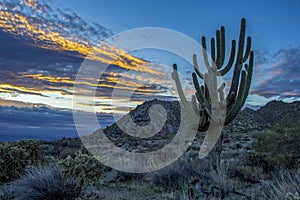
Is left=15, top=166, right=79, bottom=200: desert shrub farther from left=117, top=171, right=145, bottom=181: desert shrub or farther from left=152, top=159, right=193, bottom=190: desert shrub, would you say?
left=117, top=171, right=145, bottom=181: desert shrub

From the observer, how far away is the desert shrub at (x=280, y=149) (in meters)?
10.1

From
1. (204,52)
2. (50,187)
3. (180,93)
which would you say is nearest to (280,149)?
(180,93)

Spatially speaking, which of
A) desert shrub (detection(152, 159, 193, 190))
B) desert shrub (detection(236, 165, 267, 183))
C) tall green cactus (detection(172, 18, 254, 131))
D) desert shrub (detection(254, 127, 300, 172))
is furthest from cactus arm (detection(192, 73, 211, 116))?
desert shrub (detection(254, 127, 300, 172))

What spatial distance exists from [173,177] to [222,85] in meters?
3.72

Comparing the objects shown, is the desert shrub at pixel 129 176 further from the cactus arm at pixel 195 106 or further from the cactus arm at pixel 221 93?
the cactus arm at pixel 221 93

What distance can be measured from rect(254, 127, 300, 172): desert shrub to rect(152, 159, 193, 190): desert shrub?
331cm

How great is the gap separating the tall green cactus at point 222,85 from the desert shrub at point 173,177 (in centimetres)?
197

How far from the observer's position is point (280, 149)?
10867mm

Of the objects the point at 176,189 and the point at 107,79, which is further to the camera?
the point at 107,79

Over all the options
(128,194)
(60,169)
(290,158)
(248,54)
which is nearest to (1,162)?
(60,169)

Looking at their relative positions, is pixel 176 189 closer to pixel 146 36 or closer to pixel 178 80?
pixel 178 80

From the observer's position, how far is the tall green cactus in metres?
Answer: 9.60

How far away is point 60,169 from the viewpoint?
716 centimetres

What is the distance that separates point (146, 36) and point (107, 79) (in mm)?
3047
